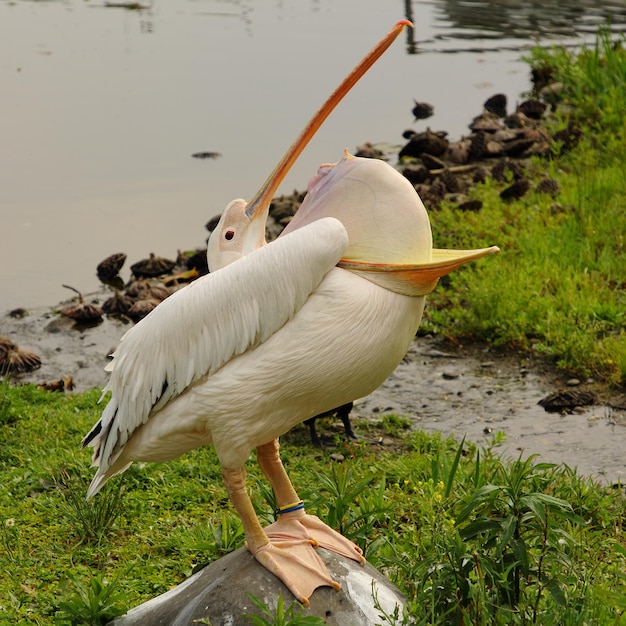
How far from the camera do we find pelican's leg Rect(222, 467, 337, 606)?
251 centimetres

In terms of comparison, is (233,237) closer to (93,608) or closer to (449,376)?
(93,608)

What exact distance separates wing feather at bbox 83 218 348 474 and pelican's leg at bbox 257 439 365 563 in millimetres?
370

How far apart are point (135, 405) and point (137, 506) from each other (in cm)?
137

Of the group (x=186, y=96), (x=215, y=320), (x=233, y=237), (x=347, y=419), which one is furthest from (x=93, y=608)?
(x=186, y=96)

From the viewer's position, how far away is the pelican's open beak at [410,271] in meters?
2.35

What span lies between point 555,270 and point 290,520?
3.09m

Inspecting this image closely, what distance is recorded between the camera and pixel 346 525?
3014 mm

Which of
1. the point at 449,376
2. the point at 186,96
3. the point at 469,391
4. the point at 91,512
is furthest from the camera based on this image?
the point at 186,96

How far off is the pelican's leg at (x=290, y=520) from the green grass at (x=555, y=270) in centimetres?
229

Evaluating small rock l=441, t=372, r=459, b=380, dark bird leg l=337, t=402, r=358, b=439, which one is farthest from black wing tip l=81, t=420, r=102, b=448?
small rock l=441, t=372, r=459, b=380

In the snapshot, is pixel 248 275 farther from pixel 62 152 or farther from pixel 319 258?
pixel 62 152

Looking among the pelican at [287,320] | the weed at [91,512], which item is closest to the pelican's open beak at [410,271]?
the pelican at [287,320]

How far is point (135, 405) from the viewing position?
8.25 feet

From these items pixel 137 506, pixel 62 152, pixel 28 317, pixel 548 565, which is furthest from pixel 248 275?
pixel 62 152
